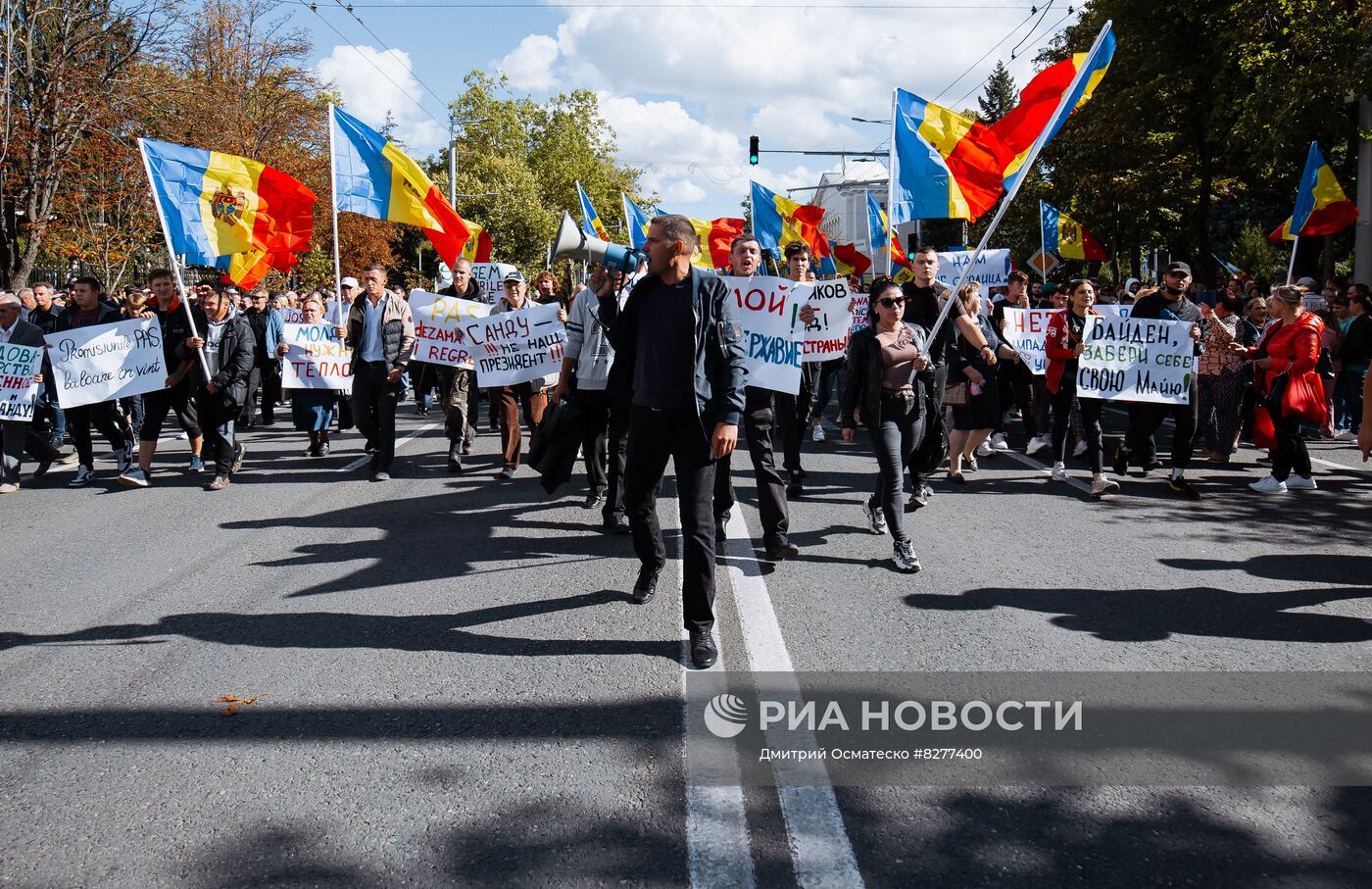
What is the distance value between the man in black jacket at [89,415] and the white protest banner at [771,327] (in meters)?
6.10

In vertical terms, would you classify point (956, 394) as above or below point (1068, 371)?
below

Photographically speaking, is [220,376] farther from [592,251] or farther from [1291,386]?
[1291,386]

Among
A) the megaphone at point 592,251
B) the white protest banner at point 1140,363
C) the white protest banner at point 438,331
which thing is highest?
the megaphone at point 592,251

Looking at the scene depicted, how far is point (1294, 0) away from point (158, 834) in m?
22.7

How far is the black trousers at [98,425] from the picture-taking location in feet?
32.0

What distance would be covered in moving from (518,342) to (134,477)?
3.64 meters

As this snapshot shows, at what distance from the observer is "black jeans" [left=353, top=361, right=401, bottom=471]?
32.4ft

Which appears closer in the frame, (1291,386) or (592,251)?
(592,251)

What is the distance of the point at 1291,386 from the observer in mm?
9195

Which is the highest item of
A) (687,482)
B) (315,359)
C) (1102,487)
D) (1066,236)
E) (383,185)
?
(1066,236)

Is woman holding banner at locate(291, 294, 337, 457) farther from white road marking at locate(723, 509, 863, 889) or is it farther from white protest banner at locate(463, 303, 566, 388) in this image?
white road marking at locate(723, 509, 863, 889)

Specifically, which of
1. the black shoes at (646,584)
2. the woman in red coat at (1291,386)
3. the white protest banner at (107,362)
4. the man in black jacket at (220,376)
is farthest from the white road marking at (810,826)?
the white protest banner at (107,362)

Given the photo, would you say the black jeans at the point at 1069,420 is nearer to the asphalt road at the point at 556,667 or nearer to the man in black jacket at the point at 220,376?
the asphalt road at the point at 556,667

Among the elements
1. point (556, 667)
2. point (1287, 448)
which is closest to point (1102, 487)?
point (1287, 448)
